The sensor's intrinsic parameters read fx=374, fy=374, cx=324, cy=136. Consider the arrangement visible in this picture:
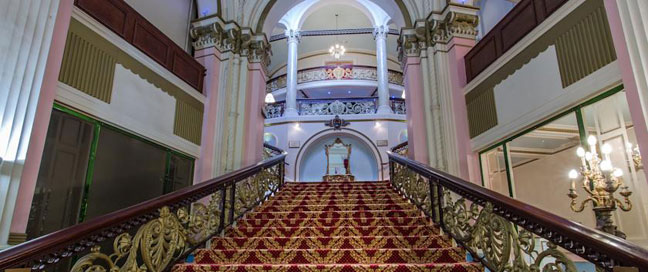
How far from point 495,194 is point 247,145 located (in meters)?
4.96

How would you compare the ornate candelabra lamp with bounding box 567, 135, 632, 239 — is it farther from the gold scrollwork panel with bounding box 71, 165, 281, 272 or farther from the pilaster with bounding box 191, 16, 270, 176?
the pilaster with bounding box 191, 16, 270, 176

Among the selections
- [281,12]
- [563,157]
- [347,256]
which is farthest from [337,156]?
[347,256]

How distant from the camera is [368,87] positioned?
16359 mm

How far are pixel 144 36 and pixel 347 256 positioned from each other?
4.02 metres

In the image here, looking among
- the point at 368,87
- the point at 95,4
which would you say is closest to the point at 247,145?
the point at 95,4

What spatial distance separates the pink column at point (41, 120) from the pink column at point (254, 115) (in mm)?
3606

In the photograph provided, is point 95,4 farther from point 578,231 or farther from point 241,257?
point 578,231

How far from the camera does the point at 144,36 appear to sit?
5.07m

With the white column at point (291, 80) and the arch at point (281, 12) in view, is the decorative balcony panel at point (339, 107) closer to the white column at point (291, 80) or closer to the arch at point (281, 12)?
the white column at point (291, 80)

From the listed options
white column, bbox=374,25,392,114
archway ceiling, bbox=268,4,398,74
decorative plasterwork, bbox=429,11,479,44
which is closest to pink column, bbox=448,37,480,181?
decorative plasterwork, bbox=429,11,479,44

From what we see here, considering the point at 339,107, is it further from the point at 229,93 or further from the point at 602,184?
the point at 602,184

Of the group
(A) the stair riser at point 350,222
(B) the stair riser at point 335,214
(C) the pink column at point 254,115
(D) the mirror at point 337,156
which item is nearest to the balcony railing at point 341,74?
(D) the mirror at point 337,156

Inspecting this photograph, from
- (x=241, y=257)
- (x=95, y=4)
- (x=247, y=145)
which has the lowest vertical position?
(x=241, y=257)

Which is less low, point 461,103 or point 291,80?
point 291,80
